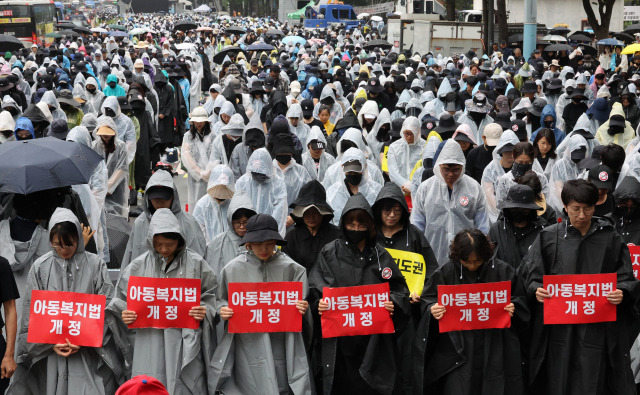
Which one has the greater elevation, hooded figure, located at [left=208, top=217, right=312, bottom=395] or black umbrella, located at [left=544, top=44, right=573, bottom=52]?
hooded figure, located at [left=208, top=217, right=312, bottom=395]

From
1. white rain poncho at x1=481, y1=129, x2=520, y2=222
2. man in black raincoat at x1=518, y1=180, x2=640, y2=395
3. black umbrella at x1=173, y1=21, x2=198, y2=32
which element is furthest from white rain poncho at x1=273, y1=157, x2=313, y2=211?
black umbrella at x1=173, y1=21, x2=198, y2=32

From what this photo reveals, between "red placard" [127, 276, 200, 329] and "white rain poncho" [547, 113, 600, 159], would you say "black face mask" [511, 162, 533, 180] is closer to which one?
"white rain poncho" [547, 113, 600, 159]

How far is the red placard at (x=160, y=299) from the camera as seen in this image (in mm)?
6098

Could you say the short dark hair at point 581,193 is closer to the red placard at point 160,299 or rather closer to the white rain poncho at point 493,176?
the red placard at point 160,299

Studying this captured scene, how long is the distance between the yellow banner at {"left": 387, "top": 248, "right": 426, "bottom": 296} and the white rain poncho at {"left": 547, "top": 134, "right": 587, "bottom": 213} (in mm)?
3167

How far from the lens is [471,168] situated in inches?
415

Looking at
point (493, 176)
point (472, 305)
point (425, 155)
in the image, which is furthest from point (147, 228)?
point (425, 155)

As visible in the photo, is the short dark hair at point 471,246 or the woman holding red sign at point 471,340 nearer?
the short dark hair at point 471,246

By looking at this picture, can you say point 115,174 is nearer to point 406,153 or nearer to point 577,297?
point 406,153

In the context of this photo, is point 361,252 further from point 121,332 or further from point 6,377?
point 6,377

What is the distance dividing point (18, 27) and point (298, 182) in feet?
107

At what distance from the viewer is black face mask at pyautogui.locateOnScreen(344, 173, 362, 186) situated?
28.8ft

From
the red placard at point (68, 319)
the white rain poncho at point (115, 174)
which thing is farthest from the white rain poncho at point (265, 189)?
the red placard at point (68, 319)

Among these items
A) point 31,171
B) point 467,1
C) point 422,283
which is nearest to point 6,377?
point 31,171
